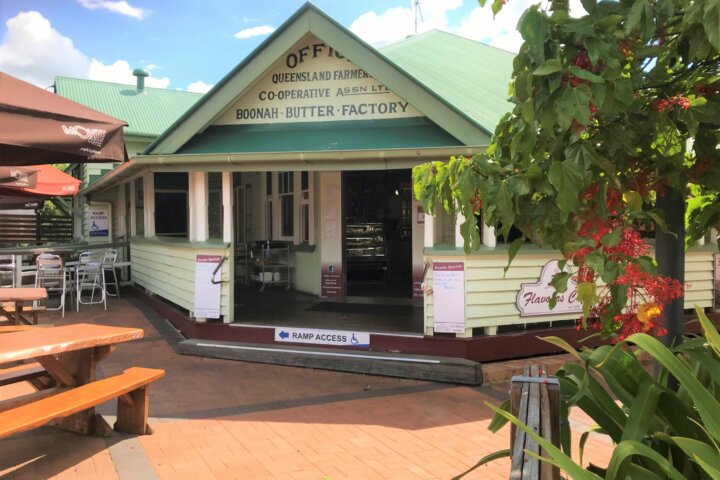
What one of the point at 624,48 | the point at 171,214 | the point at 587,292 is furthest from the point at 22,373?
the point at 171,214

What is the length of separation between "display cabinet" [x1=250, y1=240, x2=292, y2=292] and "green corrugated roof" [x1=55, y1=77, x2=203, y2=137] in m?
6.41

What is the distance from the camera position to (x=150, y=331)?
28.2 feet

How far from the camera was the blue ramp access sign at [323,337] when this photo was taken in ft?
21.9

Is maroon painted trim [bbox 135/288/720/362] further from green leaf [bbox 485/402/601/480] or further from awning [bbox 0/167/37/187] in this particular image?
green leaf [bbox 485/402/601/480]

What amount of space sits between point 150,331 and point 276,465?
532 centimetres

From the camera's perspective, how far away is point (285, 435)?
454 centimetres

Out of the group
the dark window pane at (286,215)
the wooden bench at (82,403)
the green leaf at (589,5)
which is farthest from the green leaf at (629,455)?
the dark window pane at (286,215)

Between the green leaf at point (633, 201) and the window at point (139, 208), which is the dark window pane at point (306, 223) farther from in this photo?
the green leaf at point (633, 201)

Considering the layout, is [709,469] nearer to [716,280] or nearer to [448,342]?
[448,342]

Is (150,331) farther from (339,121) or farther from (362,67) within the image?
(362,67)

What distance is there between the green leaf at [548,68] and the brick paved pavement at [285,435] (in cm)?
311

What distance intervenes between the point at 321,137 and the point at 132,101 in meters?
13.2

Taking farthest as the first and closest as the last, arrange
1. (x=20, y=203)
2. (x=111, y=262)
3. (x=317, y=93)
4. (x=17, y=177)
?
(x=20, y=203)
(x=111, y=262)
(x=17, y=177)
(x=317, y=93)

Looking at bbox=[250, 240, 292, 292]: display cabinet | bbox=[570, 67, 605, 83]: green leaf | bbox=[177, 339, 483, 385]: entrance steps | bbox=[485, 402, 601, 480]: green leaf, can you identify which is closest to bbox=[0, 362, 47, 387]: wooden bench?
bbox=[177, 339, 483, 385]: entrance steps
